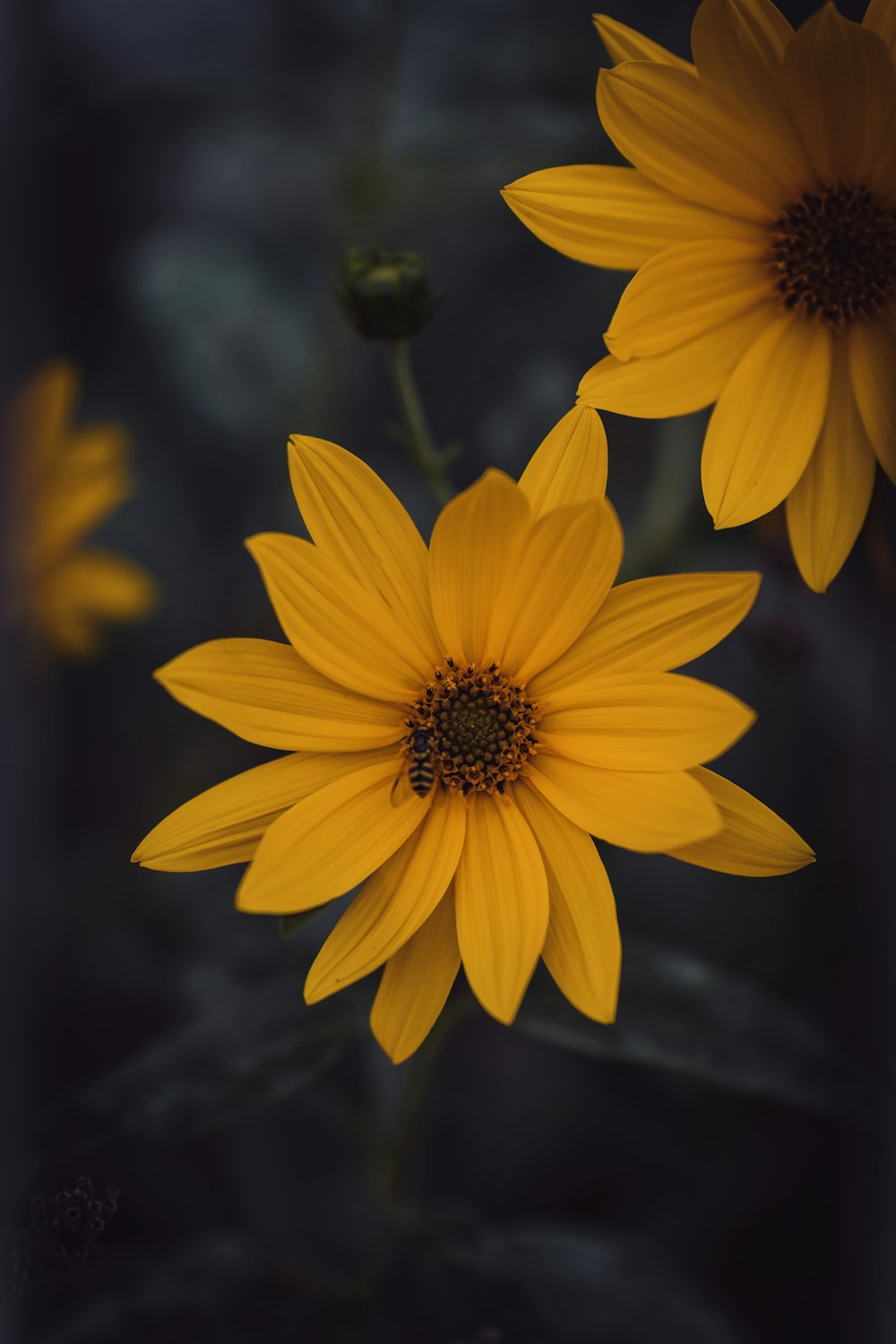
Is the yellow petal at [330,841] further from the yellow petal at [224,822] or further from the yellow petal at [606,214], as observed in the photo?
the yellow petal at [606,214]

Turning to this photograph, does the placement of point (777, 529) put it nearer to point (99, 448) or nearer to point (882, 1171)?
point (882, 1171)

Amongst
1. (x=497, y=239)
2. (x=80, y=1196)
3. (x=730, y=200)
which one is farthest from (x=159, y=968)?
(x=497, y=239)

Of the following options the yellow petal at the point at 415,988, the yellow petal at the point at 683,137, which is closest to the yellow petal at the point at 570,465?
the yellow petal at the point at 683,137

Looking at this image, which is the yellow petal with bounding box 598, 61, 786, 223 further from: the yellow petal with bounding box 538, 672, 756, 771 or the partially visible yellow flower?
the partially visible yellow flower

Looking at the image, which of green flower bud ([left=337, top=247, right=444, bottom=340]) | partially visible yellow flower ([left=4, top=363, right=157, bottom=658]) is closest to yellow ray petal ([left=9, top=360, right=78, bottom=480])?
partially visible yellow flower ([left=4, top=363, right=157, bottom=658])

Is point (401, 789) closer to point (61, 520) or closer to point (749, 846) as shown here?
point (749, 846)

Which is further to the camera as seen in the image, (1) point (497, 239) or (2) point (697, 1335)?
(1) point (497, 239)
